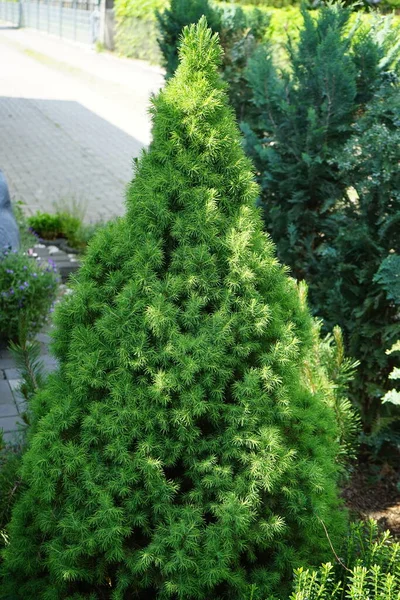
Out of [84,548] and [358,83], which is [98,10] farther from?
[84,548]

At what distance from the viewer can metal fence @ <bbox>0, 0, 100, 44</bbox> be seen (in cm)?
3056

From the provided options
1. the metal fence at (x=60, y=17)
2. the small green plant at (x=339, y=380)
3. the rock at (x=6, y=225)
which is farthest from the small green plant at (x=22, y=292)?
the metal fence at (x=60, y=17)

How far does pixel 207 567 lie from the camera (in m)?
1.99

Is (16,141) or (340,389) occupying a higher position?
(340,389)

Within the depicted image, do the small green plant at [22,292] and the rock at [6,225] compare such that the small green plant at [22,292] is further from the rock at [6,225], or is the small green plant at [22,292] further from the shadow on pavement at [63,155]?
the shadow on pavement at [63,155]

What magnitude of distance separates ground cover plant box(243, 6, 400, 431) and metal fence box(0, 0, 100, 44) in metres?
27.0

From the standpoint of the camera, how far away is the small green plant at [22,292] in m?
5.01

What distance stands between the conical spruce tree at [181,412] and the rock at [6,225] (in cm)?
335

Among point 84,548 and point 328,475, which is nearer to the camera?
point 84,548

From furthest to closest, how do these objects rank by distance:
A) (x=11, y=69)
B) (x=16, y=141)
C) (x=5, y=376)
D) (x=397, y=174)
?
(x=11, y=69) → (x=16, y=141) → (x=5, y=376) → (x=397, y=174)

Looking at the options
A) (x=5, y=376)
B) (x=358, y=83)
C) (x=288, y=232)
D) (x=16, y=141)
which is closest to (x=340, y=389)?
(x=288, y=232)

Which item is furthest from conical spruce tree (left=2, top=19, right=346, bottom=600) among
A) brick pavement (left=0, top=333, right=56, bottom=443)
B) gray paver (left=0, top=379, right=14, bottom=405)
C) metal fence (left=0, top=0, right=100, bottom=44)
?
metal fence (left=0, top=0, right=100, bottom=44)

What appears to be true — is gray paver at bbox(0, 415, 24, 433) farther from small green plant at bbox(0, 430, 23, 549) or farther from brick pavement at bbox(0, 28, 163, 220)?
brick pavement at bbox(0, 28, 163, 220)

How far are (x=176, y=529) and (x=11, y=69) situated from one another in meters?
23.8
